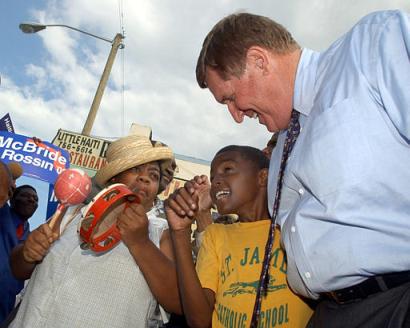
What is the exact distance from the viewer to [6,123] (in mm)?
6742

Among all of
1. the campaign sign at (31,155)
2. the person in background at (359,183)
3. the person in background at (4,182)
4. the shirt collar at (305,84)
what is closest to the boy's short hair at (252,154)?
the shirt collar at (305,84)

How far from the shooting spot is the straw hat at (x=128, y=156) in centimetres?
281

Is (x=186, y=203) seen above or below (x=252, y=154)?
below

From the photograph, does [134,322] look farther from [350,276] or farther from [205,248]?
[350,276]

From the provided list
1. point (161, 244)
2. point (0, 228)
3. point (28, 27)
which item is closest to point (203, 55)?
point (161, 244)

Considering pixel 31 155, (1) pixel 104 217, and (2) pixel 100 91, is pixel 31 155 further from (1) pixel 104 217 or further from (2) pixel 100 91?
(2) pixel 100 91

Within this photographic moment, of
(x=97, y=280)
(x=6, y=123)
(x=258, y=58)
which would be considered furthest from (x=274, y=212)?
(x=6, y=123)

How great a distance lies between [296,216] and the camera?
1349 mm

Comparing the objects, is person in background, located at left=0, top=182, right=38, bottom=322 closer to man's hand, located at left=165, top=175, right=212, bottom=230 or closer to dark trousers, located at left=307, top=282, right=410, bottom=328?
man's hand, located at left=165, top=175, right=212, bottom=230

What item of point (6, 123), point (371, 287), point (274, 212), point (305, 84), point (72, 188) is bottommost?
point (371, 287)

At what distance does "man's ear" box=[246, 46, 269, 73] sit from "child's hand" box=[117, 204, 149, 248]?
3.31 ft

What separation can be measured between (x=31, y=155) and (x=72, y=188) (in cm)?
420

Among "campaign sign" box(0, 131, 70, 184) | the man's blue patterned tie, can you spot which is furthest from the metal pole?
the man's blue patterned tie

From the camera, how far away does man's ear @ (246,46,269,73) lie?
5.72 ft
